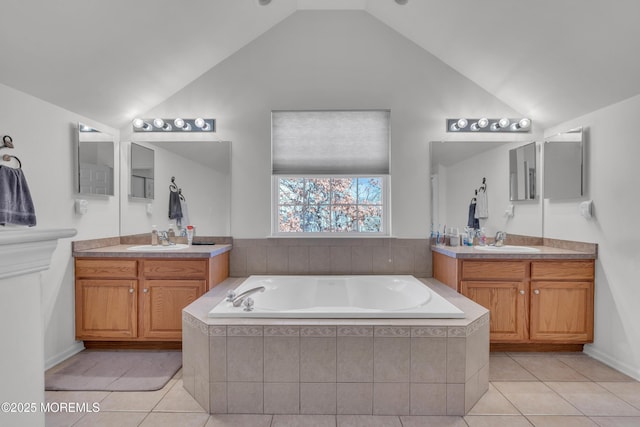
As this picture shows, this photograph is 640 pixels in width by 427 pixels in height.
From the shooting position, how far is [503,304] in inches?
109

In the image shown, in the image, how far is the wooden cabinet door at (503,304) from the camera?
2756mm

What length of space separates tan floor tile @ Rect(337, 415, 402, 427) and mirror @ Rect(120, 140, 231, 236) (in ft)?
6.58

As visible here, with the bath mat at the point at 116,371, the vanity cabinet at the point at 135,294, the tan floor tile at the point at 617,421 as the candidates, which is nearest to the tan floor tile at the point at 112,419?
the bath mat at the point at 116,371

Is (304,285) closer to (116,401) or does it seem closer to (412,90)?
(116,401)

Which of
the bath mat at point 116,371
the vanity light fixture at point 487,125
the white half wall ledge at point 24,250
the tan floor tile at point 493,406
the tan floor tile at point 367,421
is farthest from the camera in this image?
the vanity light fixture at point 487,125

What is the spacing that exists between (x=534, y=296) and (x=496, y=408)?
44.3 inches

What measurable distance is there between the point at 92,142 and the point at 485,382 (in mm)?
3665

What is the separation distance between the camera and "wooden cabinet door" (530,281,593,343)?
2729 millimetres

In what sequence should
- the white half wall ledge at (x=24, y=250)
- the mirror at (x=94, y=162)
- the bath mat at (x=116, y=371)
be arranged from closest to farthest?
the white half wall ledge at (x=24, y=250) < the bath mat at (x=116, y=371) < the mirror at (x=94, y=162)

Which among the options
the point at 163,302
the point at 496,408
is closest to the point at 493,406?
the point at 496,408

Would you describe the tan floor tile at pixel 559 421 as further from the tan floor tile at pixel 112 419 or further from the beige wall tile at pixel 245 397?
the tan floor tile at pixel 112 419

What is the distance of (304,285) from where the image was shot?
2.91m

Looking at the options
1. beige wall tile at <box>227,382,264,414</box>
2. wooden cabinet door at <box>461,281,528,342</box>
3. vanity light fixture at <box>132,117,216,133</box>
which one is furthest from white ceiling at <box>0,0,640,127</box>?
beige wall tile at <box>227,382,264,414</box>

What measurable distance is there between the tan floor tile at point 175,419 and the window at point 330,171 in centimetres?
174
